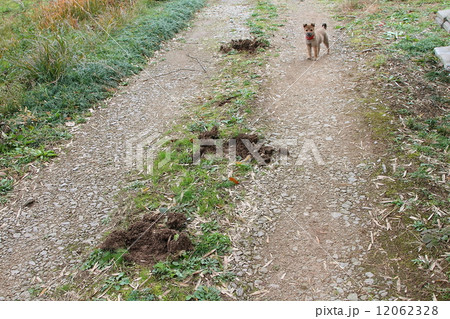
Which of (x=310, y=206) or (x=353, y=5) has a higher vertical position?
(x=353, y=5)

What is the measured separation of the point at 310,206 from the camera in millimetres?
3654

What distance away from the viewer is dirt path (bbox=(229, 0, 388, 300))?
9.51 ft

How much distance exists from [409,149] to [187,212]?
2647 millimetres

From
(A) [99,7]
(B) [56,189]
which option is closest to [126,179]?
(B) [56,189]

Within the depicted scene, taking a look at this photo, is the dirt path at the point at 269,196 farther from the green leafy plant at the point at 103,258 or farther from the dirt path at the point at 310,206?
the green leafy plant at the point at 103,258

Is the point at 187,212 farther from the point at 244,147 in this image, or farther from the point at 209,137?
the point at 209,137

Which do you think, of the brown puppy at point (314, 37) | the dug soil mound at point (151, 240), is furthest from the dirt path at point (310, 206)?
the brown puppy at point (314, 37)

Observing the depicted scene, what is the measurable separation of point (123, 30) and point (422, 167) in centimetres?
736

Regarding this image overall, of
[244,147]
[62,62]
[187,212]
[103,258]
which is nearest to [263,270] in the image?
[187,212]

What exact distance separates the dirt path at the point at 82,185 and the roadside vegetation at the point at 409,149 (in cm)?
277

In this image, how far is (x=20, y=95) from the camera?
593 centimetres

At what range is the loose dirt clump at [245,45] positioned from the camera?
7.88m

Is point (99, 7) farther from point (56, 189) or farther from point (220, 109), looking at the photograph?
point (56, 189)
